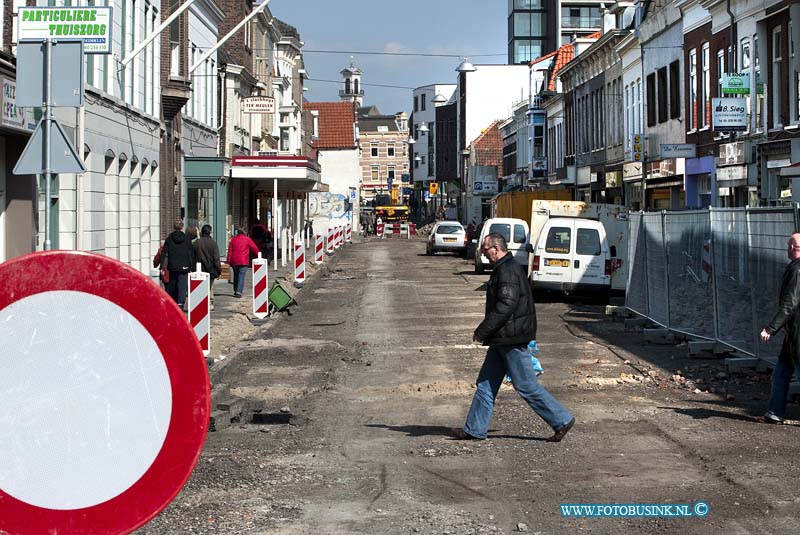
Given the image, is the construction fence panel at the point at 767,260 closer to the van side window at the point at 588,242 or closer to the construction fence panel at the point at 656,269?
the construction fence panel at the point at 656,269

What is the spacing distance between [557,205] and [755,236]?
66.4 feet

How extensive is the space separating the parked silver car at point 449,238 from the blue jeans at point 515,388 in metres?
43.4

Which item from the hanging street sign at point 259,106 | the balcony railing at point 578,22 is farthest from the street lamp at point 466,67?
the hanging street sign at point 259,106

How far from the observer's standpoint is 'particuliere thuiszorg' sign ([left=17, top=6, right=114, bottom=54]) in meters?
10.2

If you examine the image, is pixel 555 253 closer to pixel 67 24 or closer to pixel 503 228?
pixel 503 228

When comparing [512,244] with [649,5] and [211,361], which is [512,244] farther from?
[211,361]

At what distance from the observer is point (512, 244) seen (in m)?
36.4

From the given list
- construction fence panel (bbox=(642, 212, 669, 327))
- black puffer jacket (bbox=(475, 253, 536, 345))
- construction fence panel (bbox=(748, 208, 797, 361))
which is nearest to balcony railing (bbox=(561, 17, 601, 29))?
construction fence panel (bbox=(642, 212, 669, 327))

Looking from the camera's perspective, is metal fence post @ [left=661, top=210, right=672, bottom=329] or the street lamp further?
the street lamp

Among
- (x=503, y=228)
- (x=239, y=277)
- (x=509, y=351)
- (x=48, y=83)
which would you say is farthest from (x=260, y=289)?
(x=503, y=228)

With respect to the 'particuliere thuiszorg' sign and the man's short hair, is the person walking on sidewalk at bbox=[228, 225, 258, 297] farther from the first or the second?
the man's short hair

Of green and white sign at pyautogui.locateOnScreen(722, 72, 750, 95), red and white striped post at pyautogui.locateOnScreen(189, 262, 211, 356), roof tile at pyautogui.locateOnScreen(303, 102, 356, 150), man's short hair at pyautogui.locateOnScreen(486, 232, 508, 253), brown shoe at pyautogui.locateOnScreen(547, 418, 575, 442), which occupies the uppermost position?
roof tile at pyautogui.locateOnScreen(303, 102, 356, 150)

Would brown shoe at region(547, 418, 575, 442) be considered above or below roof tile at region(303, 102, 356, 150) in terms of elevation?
below

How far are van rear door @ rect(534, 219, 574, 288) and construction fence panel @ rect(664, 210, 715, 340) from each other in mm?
7089
